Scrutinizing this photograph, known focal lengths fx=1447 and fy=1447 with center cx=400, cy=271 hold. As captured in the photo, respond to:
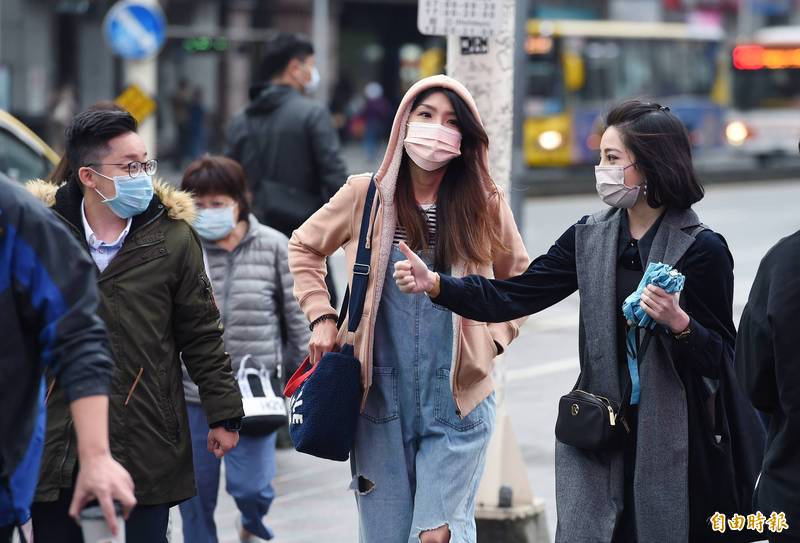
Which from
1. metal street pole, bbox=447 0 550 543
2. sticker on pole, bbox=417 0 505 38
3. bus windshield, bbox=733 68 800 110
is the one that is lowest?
metal street pole, bbox=447 0 550 543

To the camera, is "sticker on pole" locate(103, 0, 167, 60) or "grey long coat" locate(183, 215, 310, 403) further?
"sticker on pole" locate(103, 0, 167, 60)

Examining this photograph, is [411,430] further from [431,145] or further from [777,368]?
[777,368]

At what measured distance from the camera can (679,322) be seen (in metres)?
3.73

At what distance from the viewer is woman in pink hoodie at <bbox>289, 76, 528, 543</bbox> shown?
4.19 metres

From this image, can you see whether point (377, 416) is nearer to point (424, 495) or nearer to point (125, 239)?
point (424, 495)

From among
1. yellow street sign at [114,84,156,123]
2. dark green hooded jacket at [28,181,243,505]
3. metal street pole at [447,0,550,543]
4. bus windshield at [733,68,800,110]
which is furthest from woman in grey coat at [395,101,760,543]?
bus windshield at [733,68,800,110]

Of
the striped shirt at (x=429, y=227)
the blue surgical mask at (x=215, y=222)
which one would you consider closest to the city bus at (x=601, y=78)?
the blue surgical mask at (x=215, y=222)

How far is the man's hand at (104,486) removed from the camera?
9.84ft

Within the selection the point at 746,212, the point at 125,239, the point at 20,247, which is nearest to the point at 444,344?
the point at 125,239

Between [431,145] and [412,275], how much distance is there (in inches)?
20.2

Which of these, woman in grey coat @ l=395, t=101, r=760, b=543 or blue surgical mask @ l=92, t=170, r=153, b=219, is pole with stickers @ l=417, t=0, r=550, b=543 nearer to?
woman in grey coat @ l=395, t=101, r=760, b=543

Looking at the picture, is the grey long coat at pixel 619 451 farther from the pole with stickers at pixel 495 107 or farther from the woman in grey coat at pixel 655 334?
the pole with stickers at pixel 495 107

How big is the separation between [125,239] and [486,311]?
3.41ft

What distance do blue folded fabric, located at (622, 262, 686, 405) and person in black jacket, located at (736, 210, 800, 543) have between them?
0.91ft
